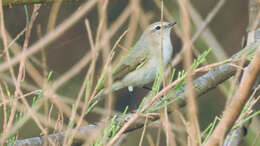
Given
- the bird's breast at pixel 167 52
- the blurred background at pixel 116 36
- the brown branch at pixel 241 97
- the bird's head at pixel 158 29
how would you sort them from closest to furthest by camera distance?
the brown branch at pixel 241 97 < the bird's breast at pixel 167 52 < the bird's head at pixel 158 29 < the blurred background at pixel 116 36

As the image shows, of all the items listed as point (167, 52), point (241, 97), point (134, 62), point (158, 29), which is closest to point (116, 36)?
point (158, 29)

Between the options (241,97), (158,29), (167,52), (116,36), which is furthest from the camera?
(116,36)

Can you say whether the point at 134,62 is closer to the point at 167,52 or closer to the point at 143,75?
the point at 143,75

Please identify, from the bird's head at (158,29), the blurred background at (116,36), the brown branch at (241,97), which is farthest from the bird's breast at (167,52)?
the brown branch at (241,97)

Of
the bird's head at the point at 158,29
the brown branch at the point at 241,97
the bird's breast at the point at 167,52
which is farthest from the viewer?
the bird's head at the point at 158,29

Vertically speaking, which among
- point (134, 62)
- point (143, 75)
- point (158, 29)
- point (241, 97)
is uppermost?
point (241, 97)

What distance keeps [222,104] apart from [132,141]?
52.9 inches

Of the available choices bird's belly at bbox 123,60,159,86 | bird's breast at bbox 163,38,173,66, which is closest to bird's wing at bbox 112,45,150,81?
bird's belly at bbox 123,60,159,86

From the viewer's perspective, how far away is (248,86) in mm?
1375

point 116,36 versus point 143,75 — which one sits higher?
point 116,36

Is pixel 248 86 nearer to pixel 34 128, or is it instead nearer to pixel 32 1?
pixel 32 1

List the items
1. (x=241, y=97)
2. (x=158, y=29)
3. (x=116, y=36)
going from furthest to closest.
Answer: (x=116, y=36)
(x=158, y=29)
(x=241, y=97)

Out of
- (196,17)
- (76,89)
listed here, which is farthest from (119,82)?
(76,89)

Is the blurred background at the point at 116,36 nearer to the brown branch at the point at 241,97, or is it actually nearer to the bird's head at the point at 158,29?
the bird's head at the point at 158,29
